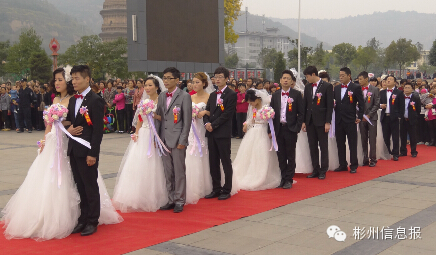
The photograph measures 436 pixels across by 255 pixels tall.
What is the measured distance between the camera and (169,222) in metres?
6.31

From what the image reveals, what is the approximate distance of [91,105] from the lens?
5824 millimetres

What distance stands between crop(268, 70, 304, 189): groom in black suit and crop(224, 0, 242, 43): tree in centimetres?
3196

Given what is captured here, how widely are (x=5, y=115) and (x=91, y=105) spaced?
17.2 metres

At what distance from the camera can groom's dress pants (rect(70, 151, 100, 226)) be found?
5797mm

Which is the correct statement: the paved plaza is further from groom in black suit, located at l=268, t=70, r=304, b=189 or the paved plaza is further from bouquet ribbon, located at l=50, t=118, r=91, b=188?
bouquet ribbon, located at l=50, t=118, r=91, b=188

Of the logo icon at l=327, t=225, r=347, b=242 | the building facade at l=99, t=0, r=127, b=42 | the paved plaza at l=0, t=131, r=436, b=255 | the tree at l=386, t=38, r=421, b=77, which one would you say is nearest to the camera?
the paved plaza at l=0, t=131, r=436, b=255

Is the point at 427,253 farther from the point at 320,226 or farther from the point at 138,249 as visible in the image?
the point at 138,249

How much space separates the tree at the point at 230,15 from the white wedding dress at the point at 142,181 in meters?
33.7

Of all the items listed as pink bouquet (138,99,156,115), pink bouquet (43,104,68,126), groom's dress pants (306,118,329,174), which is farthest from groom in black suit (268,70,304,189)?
pink bouquet (43,104,68,126)

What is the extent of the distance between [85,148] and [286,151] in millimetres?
3982

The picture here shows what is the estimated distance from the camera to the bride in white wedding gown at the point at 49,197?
18.5 ft

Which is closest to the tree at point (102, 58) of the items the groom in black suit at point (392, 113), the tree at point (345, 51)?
the tree at point (345, 51)

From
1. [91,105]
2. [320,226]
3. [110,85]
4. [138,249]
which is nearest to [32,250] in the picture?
[138,249]

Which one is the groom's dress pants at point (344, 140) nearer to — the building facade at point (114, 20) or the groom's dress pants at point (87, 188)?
the groom's dress pants at point (87, 188)
